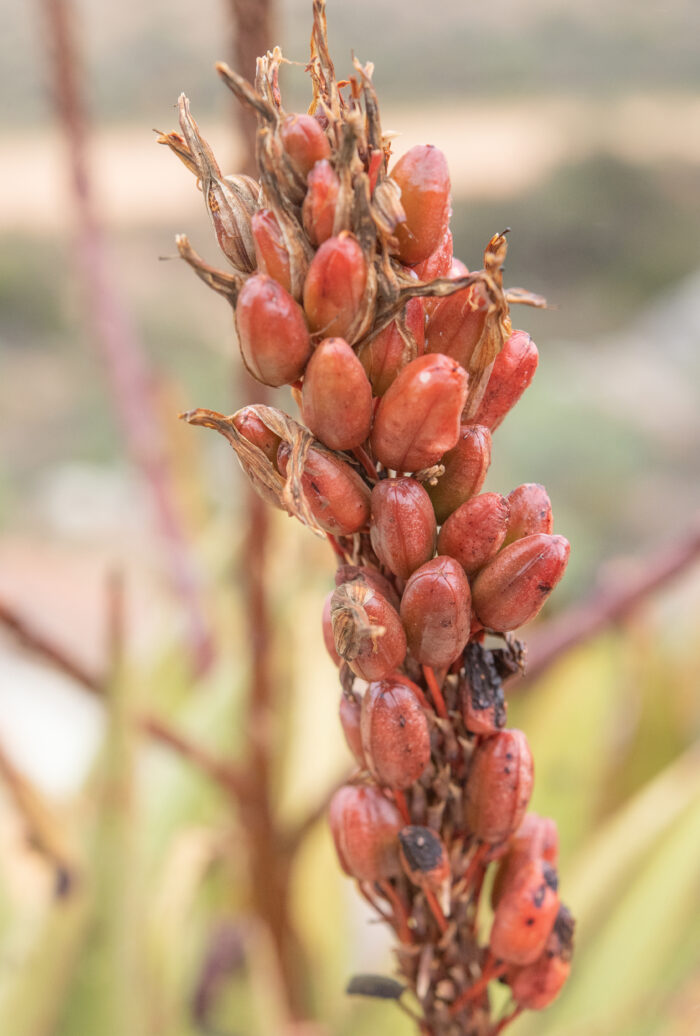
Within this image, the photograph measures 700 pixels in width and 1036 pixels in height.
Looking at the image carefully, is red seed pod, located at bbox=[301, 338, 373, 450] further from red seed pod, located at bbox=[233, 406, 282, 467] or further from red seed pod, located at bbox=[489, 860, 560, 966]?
red seed pod, located at bbox=[489, 860, 560, 966]

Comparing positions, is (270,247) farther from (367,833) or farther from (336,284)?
(367,833)

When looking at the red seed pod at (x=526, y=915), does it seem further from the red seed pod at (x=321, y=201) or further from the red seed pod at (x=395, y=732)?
the red seed pod at (x=321, y=201)

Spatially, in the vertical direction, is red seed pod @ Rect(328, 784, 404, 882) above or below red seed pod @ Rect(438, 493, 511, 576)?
below

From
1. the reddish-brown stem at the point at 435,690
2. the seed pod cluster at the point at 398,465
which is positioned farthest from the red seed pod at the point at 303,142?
the reddish-brown stem at the point at 435,690

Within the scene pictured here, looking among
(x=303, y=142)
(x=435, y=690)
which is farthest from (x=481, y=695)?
(x=303, y=142)

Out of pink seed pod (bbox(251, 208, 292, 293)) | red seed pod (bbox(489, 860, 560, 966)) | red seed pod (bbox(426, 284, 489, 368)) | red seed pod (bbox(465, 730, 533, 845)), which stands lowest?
red seed pod (bbox(489, 860, 560, 966))

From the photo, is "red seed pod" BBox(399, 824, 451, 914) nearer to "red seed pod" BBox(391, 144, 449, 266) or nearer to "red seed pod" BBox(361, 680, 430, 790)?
"red seed pod" BBox(361, 680, 430, 790)

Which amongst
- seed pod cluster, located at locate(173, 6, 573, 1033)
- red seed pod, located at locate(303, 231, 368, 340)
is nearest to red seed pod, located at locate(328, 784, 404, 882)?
seed pod cluster, located at locate(173, 6, 573, 1033)
